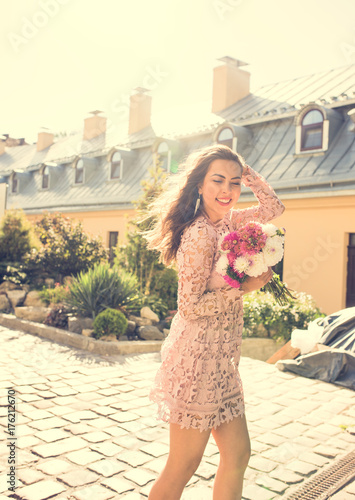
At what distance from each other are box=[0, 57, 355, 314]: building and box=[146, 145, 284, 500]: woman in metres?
10.4

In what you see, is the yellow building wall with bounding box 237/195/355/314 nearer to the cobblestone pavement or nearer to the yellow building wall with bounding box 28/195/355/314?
the yellow building wall with bounding box 28/195/355/314

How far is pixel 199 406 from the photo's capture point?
225 cm

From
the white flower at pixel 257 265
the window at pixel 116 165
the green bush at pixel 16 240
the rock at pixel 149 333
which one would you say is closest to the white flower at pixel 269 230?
the white flower at pixel 257 265

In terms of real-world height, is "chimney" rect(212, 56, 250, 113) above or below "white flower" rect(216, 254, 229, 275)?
above

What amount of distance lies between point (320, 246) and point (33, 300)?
7.52m

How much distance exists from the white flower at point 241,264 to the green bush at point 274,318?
7495 millimetres

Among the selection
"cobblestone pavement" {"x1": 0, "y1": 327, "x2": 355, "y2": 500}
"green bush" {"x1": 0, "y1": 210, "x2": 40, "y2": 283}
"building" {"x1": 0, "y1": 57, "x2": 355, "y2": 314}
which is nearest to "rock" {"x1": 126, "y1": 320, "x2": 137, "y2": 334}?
"cobblestone pavement" {"x1": 0, "y1": 327, "x2": 355, "y2": 500}

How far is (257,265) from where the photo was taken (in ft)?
7.14

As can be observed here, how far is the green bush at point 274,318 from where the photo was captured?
31.6 feet

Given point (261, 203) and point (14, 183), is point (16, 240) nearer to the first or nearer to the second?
point (261, 203)

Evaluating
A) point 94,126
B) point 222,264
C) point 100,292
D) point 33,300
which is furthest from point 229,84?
point 222,264

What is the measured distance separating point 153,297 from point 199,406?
8.11 metres

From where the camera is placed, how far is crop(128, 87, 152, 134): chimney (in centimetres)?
2348

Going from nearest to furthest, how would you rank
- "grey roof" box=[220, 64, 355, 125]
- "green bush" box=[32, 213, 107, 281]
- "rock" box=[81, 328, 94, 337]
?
"rock" box=[81, 328, 94, 337]
"green bush" box=[32, 213, 107, 281]
"grey roof" box=[220, 64, 355, 125]
